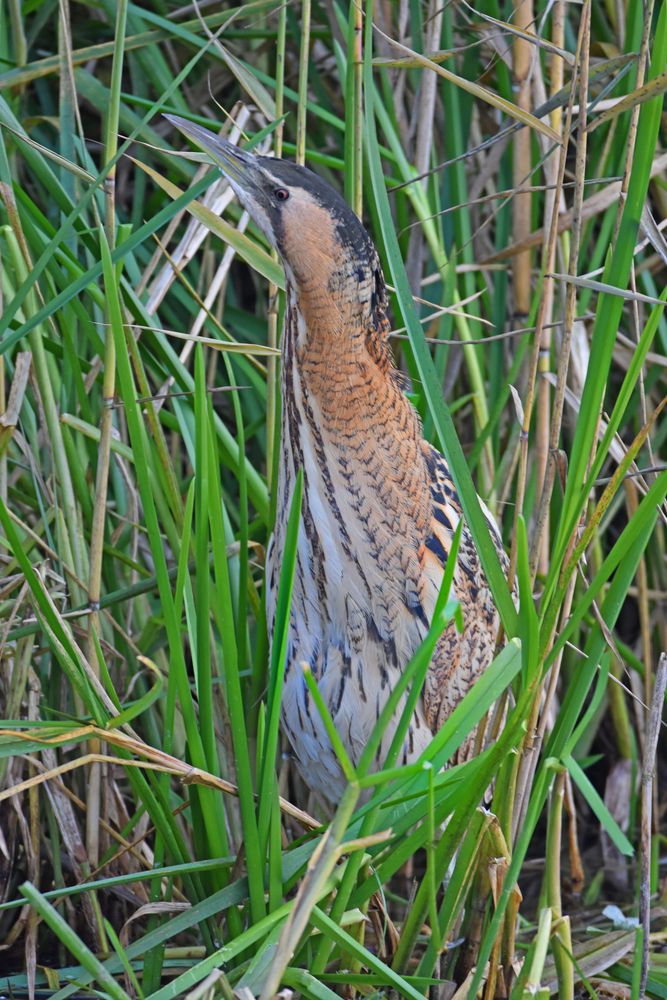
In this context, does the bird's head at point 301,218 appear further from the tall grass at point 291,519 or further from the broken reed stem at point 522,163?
the broken reed stem at point 522,163

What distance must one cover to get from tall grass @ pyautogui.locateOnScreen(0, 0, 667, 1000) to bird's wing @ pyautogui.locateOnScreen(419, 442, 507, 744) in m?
0.09

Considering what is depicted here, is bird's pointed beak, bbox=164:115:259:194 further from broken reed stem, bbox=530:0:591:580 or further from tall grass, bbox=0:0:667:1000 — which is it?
broken reed stem, bbox=530:0:591:580

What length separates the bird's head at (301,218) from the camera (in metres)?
1.54

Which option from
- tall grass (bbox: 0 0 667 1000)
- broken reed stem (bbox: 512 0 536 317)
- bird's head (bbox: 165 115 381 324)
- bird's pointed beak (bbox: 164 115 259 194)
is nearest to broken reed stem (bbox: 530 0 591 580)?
tall grass (bbox: 0 0 667 1000)

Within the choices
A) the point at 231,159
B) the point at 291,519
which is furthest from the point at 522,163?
the point at 291,519

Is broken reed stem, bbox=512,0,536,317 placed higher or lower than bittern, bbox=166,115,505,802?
higher

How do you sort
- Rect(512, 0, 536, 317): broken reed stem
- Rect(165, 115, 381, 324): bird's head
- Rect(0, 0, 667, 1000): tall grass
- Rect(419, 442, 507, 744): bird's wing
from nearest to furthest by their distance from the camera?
Rect(0, 0, 667, 1000): tall grass
Rect(165, 115, 381, 324): bird's head
Rect(419, 442, 507, 744): bird's wing
Rect(512, 0, 536, 317): broken reed stem

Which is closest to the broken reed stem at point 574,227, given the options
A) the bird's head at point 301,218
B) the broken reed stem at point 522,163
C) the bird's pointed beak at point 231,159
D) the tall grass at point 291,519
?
the tall grass at point 291,519

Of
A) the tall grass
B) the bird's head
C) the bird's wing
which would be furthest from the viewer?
the bird's wing

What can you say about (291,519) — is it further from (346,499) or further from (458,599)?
(458,599)

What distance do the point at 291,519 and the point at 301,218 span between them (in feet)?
1.65

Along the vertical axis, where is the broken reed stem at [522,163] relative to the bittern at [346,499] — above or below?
above

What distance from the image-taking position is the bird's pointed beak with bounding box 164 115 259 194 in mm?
1591

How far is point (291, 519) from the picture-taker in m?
1.22
